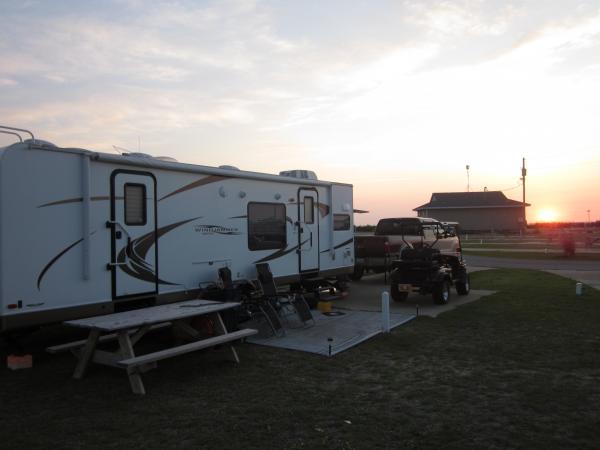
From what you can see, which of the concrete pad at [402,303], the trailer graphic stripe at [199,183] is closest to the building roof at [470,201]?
the concrete pad at [402,303]

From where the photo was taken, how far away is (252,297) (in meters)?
8.95

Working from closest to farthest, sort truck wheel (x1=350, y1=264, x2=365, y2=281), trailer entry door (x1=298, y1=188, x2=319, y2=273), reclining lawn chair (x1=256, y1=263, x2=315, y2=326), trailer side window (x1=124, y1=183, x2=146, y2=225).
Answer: trailer side window (x1=124, y1=183, x2=146, y2=225) → reclining lawn chair (x1=256, y1=263, x2=315, y2=326) → trailer entry door (x1=298, y1=188, x2=319, y2=273) → truck wheel (x1=350, y1=264, x2=365, y2=281)

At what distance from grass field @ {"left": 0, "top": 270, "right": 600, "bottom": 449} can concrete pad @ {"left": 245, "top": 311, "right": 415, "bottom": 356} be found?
283 mm

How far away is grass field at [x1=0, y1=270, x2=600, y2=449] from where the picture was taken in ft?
14.3

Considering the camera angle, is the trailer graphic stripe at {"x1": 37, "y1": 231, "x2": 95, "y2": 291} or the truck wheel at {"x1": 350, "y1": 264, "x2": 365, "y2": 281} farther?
the truck wheel at {"x1": 350, "y1": 264, "x2": 365, "y2": 281}

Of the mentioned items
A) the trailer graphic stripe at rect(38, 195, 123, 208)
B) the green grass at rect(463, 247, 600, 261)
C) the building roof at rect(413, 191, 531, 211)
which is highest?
the building roof at rect(413, 191, 531, 211)

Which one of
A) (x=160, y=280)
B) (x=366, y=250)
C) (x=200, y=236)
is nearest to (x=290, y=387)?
(x=160, y=280)

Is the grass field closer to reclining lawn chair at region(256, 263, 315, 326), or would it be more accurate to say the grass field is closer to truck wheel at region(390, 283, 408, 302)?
reclining lawn chair at region(256, 263, 315, 326)

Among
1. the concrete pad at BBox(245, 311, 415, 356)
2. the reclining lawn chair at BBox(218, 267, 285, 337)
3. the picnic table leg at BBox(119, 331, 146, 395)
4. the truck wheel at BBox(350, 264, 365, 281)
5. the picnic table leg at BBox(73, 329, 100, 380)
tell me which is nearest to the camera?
the picnic table leg at BBox(119, 331, 146, 395)

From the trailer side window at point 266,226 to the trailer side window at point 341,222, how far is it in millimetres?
1899

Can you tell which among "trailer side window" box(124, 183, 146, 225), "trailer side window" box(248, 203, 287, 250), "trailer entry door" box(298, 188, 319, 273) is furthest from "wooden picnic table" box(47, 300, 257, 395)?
"trailer entry door" box(298, 188, 319, 273)

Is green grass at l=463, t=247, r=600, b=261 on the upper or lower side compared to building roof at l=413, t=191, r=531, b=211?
lower

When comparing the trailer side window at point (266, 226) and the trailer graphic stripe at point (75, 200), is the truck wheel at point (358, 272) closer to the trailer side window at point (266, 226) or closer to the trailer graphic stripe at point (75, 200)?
the trailer side window at point (266, 226)

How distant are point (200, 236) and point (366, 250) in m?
7.57
